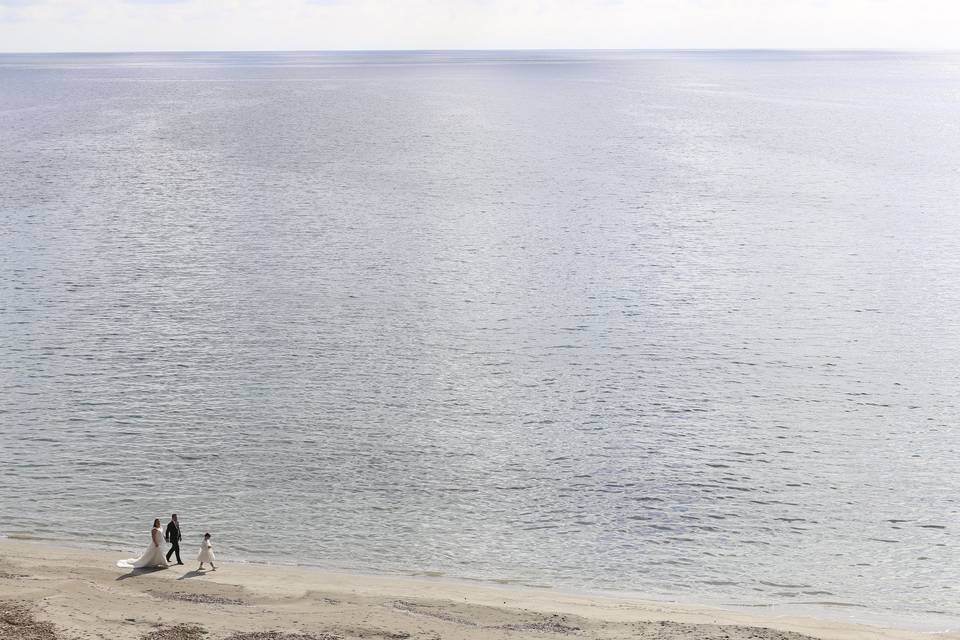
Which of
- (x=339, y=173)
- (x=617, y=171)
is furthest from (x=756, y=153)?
(x=339, y=173)

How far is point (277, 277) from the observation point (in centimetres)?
7169

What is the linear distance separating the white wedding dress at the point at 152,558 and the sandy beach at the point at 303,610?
13.5 inches

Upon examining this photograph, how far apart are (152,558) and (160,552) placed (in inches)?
12.5

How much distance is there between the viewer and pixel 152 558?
33.0 metres

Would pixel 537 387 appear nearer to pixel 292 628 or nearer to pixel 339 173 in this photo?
Answer: pixel 292 628

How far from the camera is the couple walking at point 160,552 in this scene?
32.9 metres

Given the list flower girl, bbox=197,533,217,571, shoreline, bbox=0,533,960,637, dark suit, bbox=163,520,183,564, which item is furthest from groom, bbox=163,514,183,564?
shoreline, bbox=0,533,960,637

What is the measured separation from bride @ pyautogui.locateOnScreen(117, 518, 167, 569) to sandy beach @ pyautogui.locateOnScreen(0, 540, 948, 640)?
343 mm

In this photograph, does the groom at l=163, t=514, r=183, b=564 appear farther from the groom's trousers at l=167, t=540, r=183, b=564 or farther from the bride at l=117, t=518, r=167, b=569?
the bride at l=117, t=518, r=167, b=569

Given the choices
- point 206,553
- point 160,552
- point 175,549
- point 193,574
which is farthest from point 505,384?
point 160,552

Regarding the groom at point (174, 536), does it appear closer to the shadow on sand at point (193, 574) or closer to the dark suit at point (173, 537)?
the dark suit at point (173, 537)

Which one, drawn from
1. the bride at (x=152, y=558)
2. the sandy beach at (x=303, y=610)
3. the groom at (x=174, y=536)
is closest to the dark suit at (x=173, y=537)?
the groom at (x=174, y=536)

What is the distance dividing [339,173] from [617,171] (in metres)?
33.3

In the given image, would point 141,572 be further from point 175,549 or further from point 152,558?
point 175,549
